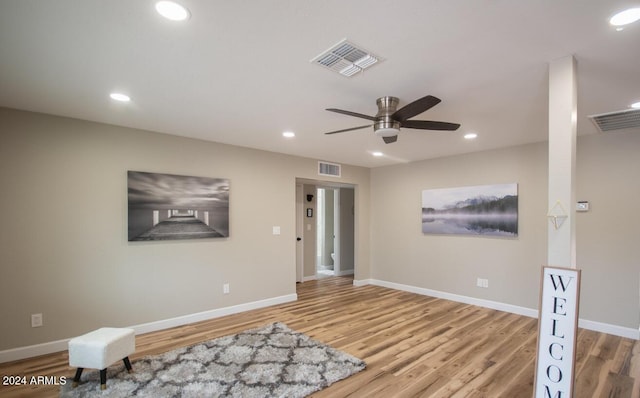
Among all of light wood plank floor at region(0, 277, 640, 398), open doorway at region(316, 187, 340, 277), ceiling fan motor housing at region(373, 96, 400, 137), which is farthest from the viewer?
open doorway at region(316, 187, 340, 277)

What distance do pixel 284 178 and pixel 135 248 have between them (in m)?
2.47

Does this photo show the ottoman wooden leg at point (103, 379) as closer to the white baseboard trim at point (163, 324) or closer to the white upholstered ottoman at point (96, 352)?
the white upholstered ottoman at point (96, 352)

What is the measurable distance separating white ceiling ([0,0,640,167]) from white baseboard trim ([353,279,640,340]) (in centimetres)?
257

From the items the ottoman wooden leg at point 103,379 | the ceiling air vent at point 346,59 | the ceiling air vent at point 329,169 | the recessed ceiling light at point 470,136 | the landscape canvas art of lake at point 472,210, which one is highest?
the ceiling air vent at point 346,59

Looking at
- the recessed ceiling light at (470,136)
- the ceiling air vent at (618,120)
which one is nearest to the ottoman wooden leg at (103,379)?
the recessed ceiling light at (470,136)

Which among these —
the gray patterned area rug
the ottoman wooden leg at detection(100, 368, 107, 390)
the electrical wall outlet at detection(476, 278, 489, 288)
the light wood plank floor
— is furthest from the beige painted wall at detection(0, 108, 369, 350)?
the electrical wall outlet at detection(476, 278, 489, 288)

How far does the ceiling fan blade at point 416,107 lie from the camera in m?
2.24

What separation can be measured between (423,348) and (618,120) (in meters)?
3.32

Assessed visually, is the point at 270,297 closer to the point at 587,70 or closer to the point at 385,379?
the point at 385,379

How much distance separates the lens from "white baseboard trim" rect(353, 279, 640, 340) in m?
3.75

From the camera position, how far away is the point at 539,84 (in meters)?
2.48

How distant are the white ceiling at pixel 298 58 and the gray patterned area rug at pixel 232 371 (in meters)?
2.53

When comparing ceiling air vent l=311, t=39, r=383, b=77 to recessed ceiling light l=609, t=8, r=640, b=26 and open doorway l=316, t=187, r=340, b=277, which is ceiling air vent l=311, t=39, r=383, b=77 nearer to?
recessed ceiling light l=609, t=8, r=640, b=26

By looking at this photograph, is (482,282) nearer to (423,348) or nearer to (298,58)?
(423,348)
